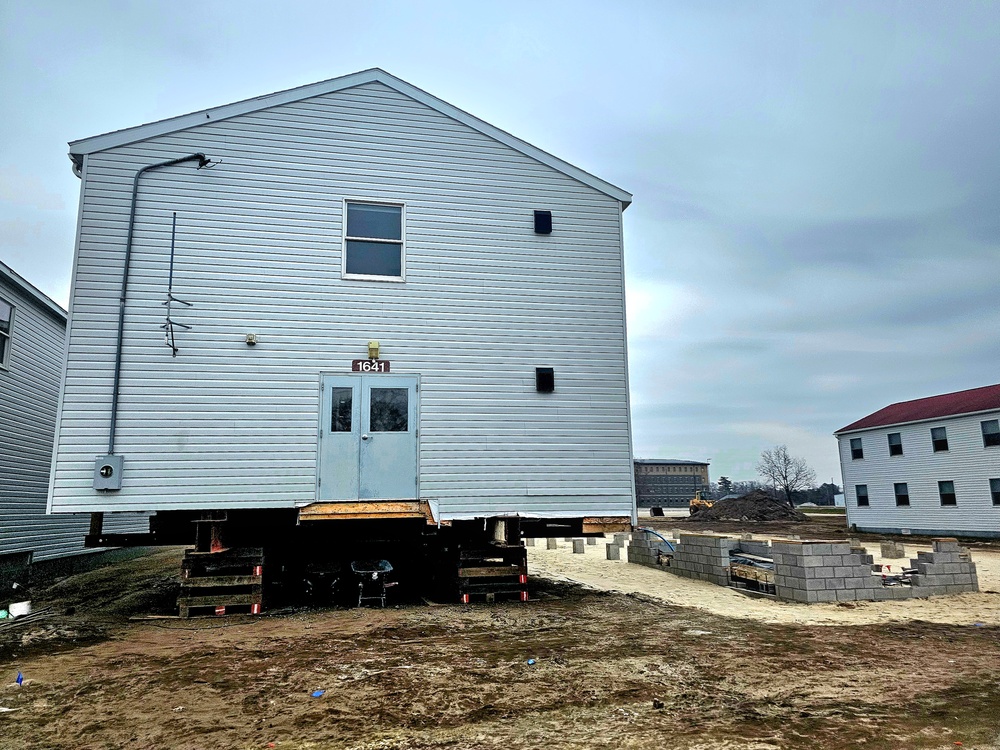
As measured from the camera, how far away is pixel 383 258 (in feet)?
35.3

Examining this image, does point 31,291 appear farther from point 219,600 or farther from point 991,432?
point 991,432

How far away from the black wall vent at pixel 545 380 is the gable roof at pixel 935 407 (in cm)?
2478

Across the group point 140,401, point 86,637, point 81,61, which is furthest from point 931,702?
point 81,61

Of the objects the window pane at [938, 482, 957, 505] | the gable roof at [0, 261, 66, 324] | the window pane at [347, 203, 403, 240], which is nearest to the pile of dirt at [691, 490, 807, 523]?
the window pane at [938, 482, 957, 505]

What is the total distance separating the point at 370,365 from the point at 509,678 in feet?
17.6

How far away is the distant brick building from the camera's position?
251 feet

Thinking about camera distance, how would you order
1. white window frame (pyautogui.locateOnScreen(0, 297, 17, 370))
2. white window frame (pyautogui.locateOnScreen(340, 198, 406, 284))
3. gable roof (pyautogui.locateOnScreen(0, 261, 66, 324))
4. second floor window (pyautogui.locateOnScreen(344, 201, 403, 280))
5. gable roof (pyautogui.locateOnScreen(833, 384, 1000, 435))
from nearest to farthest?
white window frame (pyautogui.locateOnScreen(340, 198, 406, 284))
second floor window (pyautogui.locateOnScreen(344, 201, 403, 280))
gable roof (pyautogui.locateOnScreen(0, 261, 66, 324))
white window frame (pyautogui.locateOnScreen(0, 297, 17, 370))
gable roof (pyautogui.locateOnScreen(833, 384, 1000, 435))

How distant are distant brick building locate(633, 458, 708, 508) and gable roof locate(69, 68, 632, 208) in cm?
6646

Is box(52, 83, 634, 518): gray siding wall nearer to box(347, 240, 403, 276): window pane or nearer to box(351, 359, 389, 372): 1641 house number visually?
box(351, 359, 389, 372): 1641 house number

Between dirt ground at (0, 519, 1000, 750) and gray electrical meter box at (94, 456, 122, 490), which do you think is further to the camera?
gray electrical meter box at (94, 456, 122, 490)

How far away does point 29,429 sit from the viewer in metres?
14.0

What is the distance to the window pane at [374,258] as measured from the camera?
34.9 ft

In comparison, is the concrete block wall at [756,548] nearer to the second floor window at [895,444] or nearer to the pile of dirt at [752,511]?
the second floor window at [895,444]

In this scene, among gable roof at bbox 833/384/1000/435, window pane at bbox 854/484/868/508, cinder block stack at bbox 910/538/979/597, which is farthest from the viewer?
window pane at bbox 854/484/868/508
